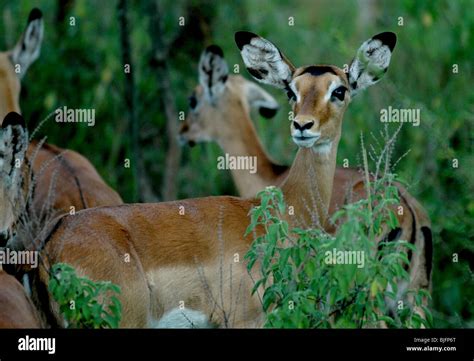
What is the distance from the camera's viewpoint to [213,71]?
1019 cm

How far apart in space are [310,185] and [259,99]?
8.95 ft

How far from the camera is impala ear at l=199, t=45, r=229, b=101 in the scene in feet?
33.0

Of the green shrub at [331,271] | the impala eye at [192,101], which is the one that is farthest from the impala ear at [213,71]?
the green shrub at [331,271]

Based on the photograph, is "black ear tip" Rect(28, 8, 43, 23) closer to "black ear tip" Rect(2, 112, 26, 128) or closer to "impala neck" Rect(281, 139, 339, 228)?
"black ear tip" Rect(2, 112, 26, 128)

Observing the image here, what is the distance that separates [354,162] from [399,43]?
1.38m

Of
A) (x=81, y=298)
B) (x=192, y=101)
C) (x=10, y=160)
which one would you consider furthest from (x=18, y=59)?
(x=81, y=298)

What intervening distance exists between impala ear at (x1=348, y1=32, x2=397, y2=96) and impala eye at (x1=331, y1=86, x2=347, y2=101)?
0.20 meters

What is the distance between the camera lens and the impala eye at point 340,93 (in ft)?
25.1

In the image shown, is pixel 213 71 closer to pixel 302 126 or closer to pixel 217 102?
pixel 217 102

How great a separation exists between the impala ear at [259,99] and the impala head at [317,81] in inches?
89.2

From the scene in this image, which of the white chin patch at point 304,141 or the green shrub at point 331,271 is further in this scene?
the white chin patch at point 304,141

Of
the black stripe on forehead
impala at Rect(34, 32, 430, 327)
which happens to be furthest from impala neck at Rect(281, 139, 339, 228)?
the black stripe on forehead

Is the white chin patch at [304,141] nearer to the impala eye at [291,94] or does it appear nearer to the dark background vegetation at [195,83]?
the impala eye at [291,94]
